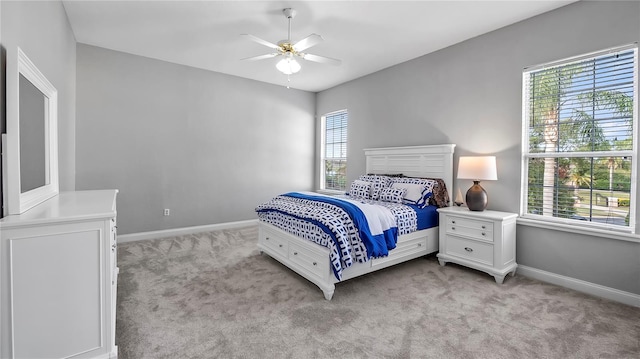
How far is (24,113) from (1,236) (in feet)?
2.71

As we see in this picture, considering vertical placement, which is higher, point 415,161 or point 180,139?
point 180,139

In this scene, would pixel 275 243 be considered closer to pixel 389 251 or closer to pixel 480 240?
pixel 389 251

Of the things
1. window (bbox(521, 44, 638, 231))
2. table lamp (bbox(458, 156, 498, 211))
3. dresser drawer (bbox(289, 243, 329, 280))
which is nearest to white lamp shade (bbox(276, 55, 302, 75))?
dresser drawer (bbox(289, 243, 329, 280))

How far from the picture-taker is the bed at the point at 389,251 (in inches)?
105

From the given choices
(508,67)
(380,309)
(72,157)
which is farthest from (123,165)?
(508,67)

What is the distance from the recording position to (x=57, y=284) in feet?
4.99

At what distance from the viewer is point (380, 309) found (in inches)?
95.1

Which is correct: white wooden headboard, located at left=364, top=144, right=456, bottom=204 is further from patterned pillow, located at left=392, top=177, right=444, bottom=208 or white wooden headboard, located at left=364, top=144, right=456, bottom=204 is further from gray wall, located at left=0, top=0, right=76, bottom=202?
gray wall, located at left=0, top=0, right=76, bottom=202

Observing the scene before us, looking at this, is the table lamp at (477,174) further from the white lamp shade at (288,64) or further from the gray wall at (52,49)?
the gray wall at (52,49)

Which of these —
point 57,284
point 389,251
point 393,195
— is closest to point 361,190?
point 393,195

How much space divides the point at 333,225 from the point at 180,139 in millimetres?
3360

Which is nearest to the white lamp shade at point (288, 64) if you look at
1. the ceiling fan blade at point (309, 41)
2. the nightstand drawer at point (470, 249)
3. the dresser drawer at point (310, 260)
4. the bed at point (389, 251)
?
the ceiling fan blade at point (309, 41)

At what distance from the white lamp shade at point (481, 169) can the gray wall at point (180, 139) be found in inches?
141

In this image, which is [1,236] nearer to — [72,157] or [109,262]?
[109,262]
